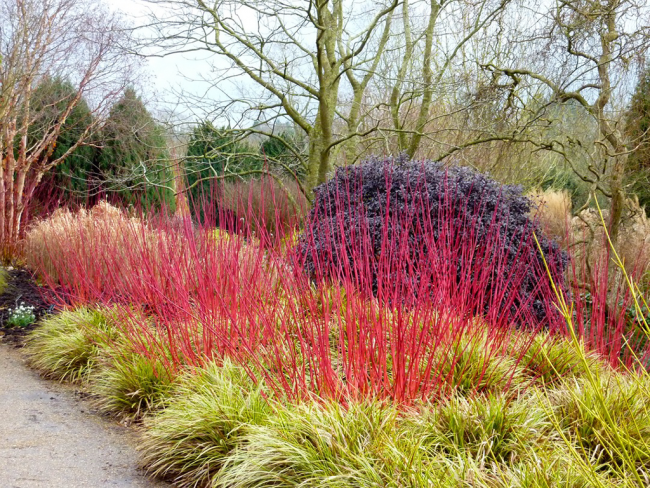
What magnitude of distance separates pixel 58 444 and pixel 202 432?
4.02ft

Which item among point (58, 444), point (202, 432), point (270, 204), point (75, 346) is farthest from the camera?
point (270, 204)

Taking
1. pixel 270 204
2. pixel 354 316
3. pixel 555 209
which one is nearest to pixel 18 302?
pixel 270 204

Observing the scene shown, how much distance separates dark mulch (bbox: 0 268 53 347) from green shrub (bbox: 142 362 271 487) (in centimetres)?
344

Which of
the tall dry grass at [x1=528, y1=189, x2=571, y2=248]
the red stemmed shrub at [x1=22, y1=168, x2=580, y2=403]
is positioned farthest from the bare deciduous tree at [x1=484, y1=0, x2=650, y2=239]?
the tall dry grass at [x1=528, y1=189, x2=571, y2=248]

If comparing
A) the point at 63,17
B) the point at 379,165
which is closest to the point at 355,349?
the point at 379,165

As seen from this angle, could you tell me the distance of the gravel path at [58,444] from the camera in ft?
11.0

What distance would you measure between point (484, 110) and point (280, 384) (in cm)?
551

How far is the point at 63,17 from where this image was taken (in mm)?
9391

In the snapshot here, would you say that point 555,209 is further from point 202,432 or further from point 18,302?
point 202,432

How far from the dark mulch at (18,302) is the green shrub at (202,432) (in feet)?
11.3

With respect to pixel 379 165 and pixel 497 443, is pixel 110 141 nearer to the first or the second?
pixel 379 165

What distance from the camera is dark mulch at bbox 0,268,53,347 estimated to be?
21.4ft

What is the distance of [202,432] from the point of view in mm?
3295

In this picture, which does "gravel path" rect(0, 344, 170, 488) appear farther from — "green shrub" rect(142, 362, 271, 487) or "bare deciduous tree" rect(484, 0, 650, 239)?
"bare deciduous tree" rect(484, 0, 650, 239)
